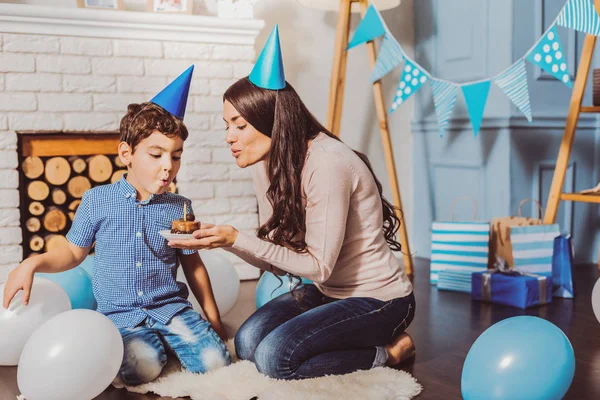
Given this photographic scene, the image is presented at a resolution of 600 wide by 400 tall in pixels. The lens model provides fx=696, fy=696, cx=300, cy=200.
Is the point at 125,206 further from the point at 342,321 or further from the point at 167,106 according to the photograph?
the point at 342,321

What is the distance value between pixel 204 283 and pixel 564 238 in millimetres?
1623

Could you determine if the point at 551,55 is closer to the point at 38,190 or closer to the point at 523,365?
the point at 523,365

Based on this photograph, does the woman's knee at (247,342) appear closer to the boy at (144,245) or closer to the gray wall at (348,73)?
the boy at (144,245)

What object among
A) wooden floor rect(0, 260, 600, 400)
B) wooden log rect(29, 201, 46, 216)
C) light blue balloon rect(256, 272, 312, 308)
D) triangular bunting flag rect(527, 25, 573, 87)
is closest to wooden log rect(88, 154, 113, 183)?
wooden log rect(29, 201, 46, 216)

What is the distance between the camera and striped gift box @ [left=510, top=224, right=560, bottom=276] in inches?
119

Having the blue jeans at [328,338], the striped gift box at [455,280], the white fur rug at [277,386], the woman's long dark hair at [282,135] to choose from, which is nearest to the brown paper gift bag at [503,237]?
the striped gift box at [455,280]

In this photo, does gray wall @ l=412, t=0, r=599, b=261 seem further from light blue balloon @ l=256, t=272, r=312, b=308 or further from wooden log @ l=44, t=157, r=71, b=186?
wooden log @ l=44, t=157, r=71, b=186

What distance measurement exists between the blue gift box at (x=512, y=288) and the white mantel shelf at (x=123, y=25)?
1.51m

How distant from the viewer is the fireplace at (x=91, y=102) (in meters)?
2.91

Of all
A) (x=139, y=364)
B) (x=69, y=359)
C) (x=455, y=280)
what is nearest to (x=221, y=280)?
(x=139, y=364)

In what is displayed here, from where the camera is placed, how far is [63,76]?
9.73 ft

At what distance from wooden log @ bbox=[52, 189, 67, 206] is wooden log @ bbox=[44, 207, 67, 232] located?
3 cm

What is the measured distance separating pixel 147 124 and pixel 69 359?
67 centimetres

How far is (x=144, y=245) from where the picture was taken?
77.1 inches
